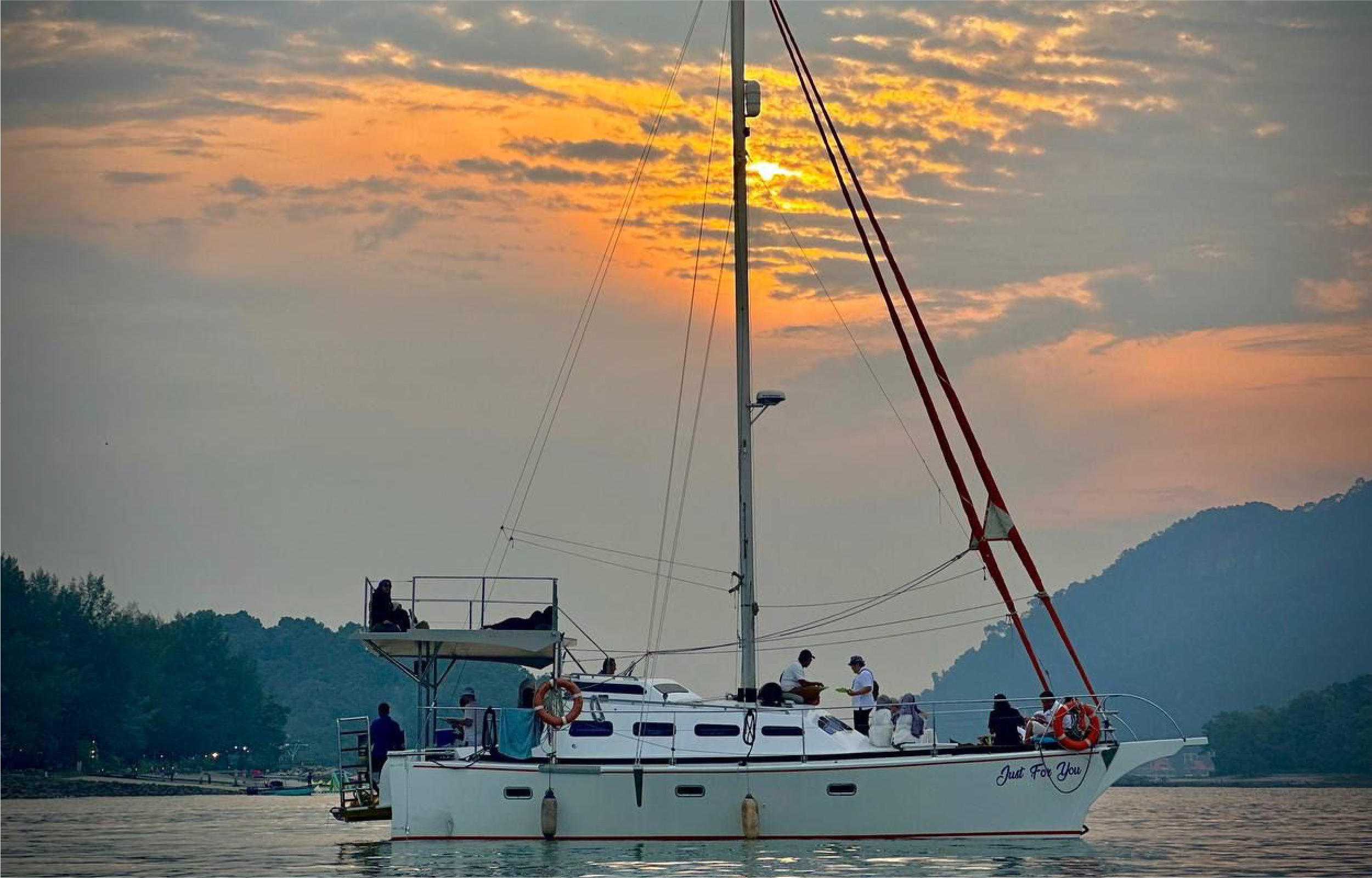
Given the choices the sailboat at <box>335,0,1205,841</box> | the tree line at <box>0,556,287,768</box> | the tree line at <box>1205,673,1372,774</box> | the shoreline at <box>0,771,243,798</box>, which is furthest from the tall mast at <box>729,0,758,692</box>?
the tree line at <box>1205,673,1372,774</box>

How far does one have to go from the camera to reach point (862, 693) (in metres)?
33.7

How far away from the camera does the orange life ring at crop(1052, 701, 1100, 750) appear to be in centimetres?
3216

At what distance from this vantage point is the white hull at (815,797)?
104ft

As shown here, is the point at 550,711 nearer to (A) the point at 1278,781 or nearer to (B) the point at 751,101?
(B) the point at 751,101

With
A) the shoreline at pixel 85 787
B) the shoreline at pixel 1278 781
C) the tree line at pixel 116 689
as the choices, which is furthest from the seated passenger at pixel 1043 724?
the shoreline at pixel 1278 781

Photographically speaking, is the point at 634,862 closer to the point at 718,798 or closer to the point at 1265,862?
the point at 718,798

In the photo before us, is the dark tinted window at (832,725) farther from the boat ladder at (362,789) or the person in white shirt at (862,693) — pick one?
the boat ladder at (362,789)

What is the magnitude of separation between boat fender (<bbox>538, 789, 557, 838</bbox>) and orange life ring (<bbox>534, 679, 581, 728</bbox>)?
1363 millimetres

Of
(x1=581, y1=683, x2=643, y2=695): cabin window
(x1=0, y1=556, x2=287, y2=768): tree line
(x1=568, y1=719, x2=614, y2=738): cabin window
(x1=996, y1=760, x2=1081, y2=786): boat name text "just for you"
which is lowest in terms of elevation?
(x1=996, y1=760, x2=1081, y2=786): boat name text "just for you"

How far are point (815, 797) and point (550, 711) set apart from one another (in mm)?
5078

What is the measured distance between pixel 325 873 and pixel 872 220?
17449 mm

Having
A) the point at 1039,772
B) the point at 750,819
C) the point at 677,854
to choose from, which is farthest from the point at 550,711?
the point at 1039,772

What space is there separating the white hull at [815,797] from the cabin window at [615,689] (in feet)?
5.41

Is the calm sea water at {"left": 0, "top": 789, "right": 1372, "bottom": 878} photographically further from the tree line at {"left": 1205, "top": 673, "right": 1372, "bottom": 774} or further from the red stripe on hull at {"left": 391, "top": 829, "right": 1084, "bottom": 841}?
the tree line at {"left": 1205, "top": 673, "right": 1372, "bottom": 774}
